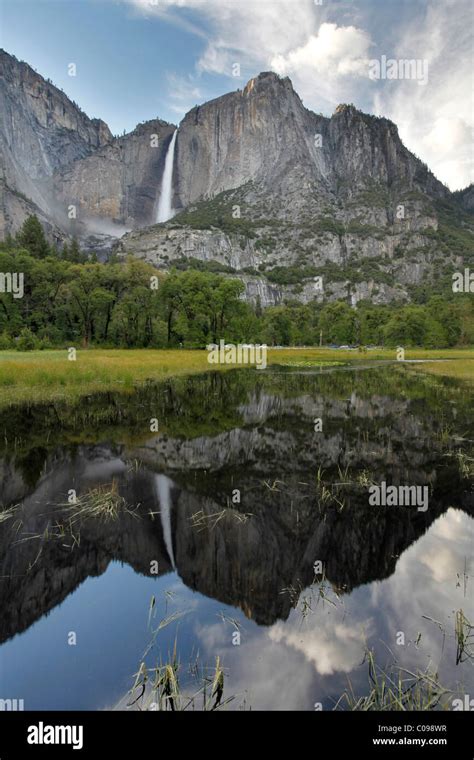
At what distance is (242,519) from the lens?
7.93 metres

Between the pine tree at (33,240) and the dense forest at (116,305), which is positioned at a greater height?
the pine tree at (33,240)

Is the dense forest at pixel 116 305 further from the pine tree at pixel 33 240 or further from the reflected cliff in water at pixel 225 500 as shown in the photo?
the reflected cliff in water at pixel 225 500

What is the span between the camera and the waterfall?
7080 millimetres

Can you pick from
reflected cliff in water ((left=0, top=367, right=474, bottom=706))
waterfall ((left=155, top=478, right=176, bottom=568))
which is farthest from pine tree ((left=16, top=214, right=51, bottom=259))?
waterfall ((left=155, top=478, right=176, bottom=568))

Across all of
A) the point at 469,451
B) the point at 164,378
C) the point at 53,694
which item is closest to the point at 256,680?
the point at 53,694

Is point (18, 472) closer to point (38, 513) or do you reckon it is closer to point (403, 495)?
point (38, 513)

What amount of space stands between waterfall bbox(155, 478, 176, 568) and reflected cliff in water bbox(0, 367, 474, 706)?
0.03 meters

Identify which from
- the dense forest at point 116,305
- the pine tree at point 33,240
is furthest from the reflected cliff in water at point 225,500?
the pine tree at point 33,240

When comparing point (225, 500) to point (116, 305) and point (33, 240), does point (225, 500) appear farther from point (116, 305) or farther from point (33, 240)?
point (33, 240)

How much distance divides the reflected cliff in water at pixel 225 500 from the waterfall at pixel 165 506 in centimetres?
3

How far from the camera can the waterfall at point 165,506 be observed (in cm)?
708

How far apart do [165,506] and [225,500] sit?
140cm

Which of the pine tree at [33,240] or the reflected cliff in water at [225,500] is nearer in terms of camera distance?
the reflected cliff in water at [225,500]
